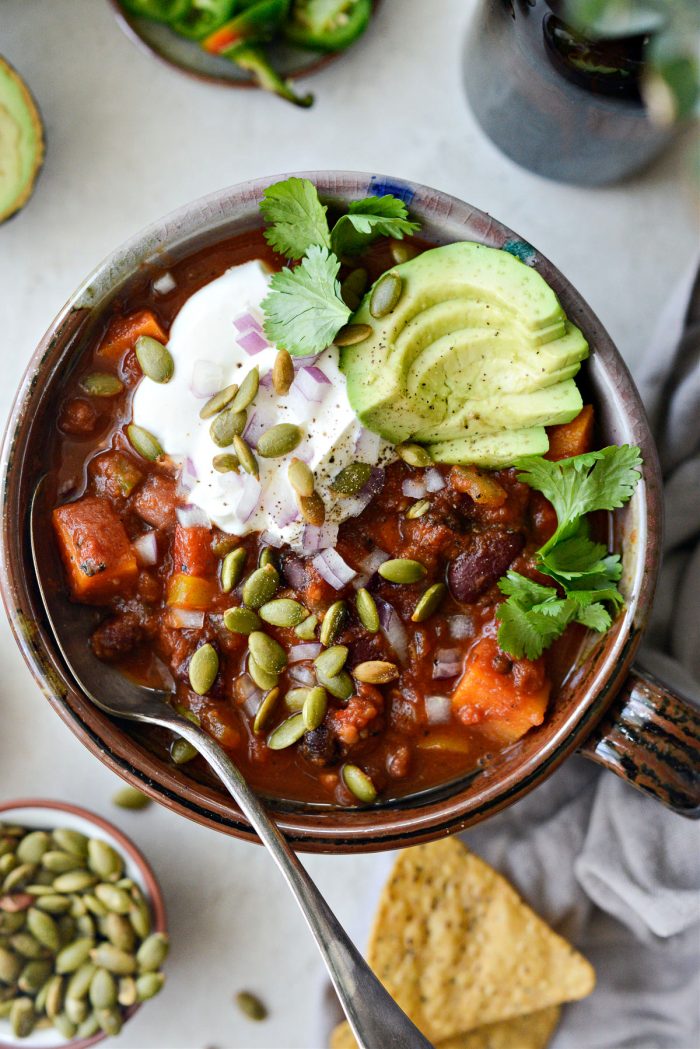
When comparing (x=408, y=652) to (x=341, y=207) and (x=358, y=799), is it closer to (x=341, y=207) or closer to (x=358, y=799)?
(x=358, y=799)

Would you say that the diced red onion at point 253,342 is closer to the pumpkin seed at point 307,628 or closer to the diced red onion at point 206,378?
the diced red onion at point 206,378

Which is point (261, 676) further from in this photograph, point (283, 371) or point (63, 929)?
point (63, 929)

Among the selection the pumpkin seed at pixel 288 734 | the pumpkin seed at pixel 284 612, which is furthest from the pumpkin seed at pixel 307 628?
the pumpkin seed at pixel 288 734

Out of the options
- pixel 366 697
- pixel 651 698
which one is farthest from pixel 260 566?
pixel 651 698

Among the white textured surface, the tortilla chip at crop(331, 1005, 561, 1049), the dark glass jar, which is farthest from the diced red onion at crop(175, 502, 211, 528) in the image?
the tortilla chip at crop(331, 1005, 561, 1049)

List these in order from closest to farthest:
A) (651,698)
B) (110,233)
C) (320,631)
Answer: (651,698) → (320,631) → (110,233)
